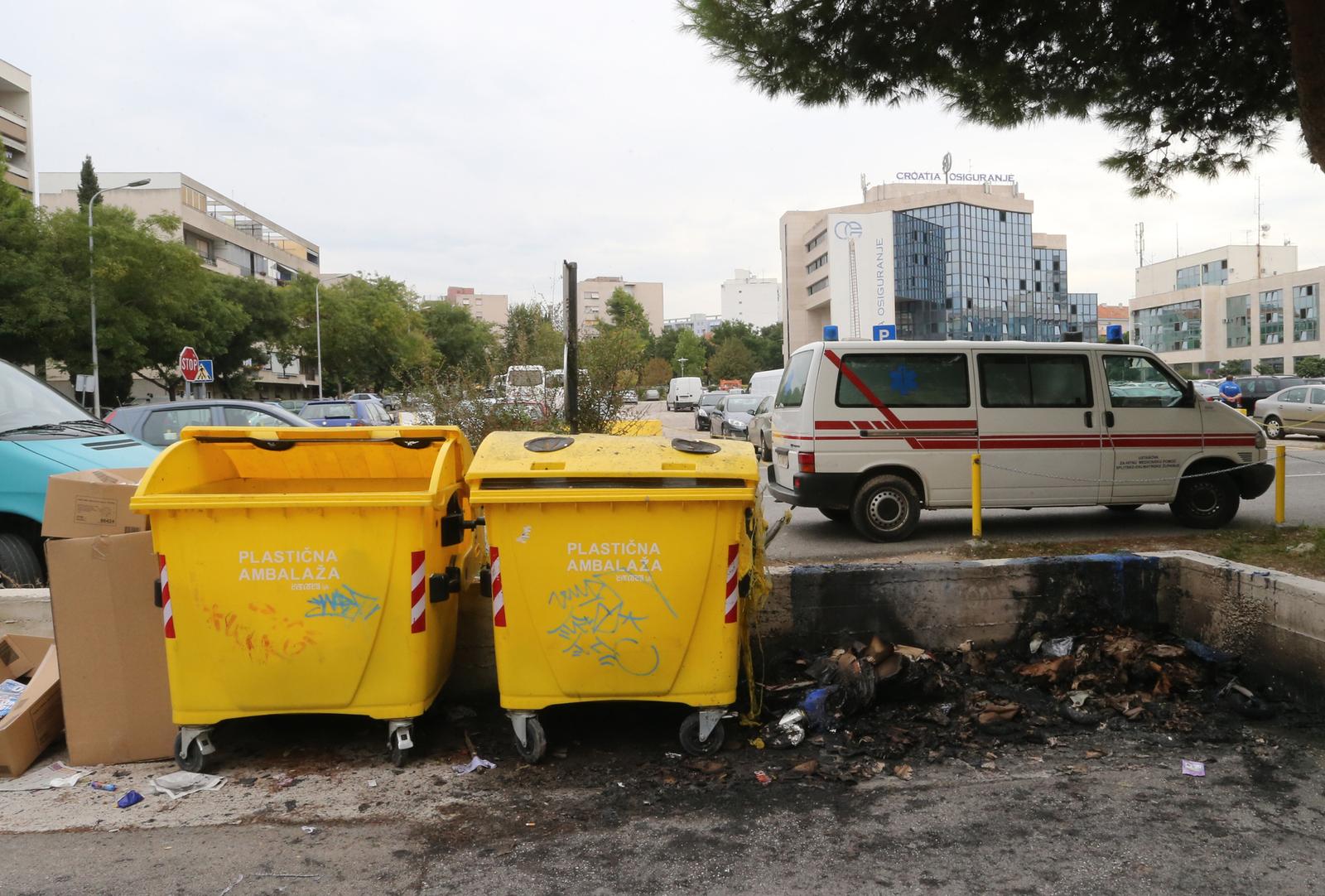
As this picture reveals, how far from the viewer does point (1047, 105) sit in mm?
8820

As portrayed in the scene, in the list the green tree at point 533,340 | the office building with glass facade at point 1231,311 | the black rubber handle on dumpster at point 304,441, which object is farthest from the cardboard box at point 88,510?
the office building with glass facade at point 1231,311

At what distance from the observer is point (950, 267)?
97188mm

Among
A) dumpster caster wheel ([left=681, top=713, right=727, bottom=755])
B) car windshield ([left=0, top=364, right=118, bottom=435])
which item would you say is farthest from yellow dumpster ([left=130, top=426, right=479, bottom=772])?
car windshield ([left=0, top=364, right=118, bottom=435])

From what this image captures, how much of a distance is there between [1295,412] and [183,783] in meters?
25.7

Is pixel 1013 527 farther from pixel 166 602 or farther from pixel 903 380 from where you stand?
pixel 166 602

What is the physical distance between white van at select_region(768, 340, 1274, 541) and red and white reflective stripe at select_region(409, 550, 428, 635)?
560 centimetres

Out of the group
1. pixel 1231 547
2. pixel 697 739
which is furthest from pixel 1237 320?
pixel 697 739

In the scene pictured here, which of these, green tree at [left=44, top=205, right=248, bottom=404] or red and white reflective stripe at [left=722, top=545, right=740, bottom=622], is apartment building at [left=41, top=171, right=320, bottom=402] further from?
red and white reflective stripe at [left=722, top=545, right=740, bottom=622]

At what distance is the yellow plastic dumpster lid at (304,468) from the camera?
4066mm

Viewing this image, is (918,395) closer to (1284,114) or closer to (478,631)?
(1284,114)

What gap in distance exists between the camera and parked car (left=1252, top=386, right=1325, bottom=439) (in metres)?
22.5

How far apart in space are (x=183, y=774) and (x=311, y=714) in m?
0.68

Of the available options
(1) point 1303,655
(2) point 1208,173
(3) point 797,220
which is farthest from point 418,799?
(3) point 797,220

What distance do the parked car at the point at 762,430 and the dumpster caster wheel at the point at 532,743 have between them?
41.7 feet
